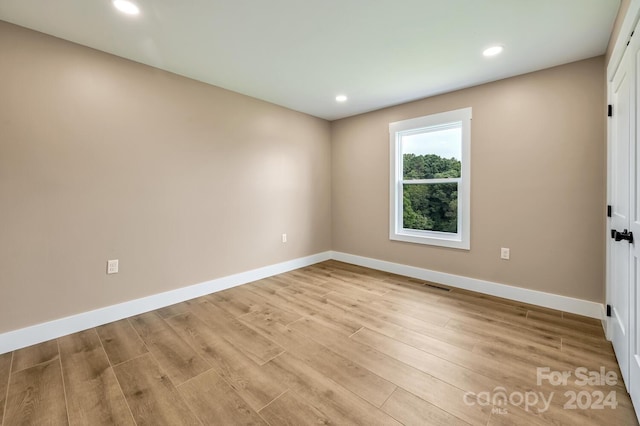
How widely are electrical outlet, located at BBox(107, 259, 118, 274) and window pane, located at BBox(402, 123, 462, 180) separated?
3589 millimetres

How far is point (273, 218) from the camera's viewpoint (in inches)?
152

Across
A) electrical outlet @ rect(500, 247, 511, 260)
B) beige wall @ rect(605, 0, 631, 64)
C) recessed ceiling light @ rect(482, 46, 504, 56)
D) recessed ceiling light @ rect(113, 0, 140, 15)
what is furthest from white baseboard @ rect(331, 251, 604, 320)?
recessed ceiling light @ rect(113, 0, 140, 15)

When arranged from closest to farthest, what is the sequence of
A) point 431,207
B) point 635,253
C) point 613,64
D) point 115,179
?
1. point 635,253
2. point 613,64
3. point 115,179
4. point 431,207

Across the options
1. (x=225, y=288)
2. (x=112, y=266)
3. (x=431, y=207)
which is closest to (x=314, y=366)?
(x=225, y=288)

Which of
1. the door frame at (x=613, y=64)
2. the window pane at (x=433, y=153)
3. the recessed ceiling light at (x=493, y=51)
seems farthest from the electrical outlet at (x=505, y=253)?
Answer: the recessed ceiling light at (x=493, y=51)

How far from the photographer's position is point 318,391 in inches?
62.2

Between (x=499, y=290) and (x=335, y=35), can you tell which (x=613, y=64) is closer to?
(x=335, y=35)

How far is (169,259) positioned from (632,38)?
3.94 metres

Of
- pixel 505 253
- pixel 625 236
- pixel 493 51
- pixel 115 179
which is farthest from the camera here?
pixel 505 253

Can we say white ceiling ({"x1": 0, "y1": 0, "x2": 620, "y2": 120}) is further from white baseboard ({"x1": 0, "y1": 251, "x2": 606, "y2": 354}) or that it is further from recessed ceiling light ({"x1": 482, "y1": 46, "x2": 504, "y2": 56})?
white baseboard ({"x1": 0, "y1": 251, "x2": 606, "y2": 354})

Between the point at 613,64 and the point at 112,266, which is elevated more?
the point at 613,64

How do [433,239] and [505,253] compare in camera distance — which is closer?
[505,253]

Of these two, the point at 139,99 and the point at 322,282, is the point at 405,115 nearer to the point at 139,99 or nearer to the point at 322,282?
the point at 322,282

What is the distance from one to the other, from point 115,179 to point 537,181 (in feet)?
13.5
